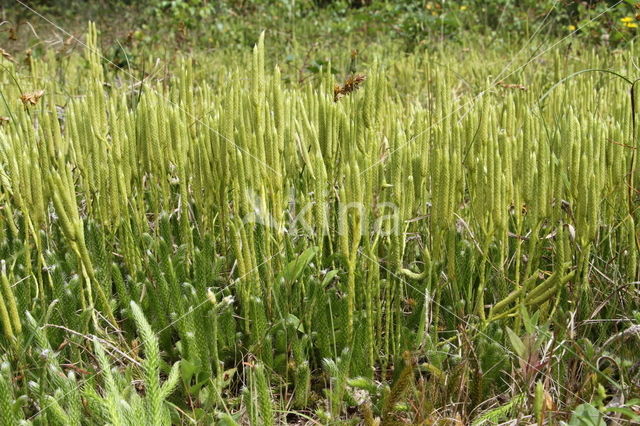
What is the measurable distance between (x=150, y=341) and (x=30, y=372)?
31cm

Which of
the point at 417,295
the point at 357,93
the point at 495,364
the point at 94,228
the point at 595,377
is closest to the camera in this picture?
the point at 595,377

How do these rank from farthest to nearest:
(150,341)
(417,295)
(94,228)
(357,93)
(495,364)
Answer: (357,93)
(94,228)
(417,295)
(495,364)
(150,341)

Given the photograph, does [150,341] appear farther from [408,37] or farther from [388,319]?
[408,37]

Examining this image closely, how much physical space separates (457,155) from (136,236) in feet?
2.55

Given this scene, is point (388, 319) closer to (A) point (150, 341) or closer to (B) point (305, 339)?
(B) point (305, 339)

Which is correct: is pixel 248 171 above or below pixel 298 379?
above

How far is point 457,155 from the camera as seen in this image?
1.15 m

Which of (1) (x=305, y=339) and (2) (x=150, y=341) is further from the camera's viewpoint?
(1) (x=305, y=339)

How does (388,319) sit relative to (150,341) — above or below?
below

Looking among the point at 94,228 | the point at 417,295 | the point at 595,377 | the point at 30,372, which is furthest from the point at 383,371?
the point at 94,228

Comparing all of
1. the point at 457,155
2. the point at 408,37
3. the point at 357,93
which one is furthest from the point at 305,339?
the point at 408,37

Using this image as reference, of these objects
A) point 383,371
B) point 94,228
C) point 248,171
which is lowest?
point 383,371

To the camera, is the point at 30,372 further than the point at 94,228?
No

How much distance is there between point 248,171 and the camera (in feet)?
4.00
